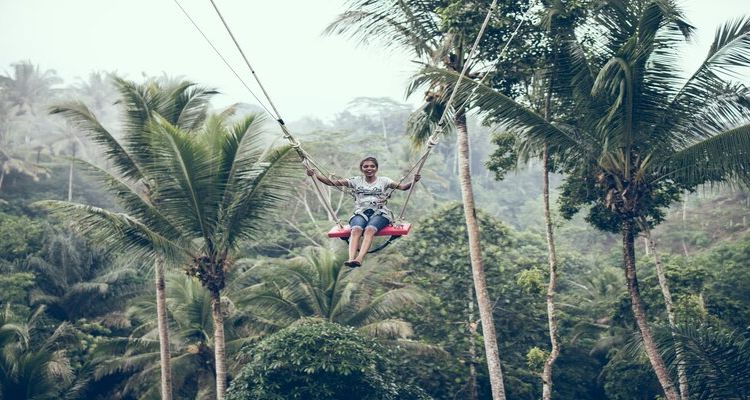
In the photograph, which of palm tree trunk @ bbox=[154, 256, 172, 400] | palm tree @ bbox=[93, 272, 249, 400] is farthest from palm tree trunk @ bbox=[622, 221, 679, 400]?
palm tree @ bbox=[93, 272, 249, 400]

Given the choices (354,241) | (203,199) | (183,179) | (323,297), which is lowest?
(323,297)

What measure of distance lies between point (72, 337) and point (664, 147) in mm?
14026

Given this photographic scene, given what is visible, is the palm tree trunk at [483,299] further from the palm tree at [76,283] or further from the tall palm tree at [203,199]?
the palm tree at [76,283]

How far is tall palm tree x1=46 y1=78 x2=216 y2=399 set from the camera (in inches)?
429

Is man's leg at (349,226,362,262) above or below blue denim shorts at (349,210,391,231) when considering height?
below

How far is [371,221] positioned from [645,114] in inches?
185

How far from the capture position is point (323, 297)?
47.8ft

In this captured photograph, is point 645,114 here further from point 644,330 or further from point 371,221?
point 371,221

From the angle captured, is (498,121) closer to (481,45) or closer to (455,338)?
(481,45)

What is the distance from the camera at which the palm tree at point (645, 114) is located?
988 cm

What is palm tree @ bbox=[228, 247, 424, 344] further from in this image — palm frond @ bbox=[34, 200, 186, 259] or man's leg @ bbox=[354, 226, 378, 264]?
man's leg @ bbox=[354, 226, 378, 264]

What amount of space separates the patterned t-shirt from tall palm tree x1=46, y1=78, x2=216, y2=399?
4.15 m

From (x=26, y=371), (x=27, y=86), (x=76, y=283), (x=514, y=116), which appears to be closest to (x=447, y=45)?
(x=514, y=116)

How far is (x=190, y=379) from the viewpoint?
15.7 meters
